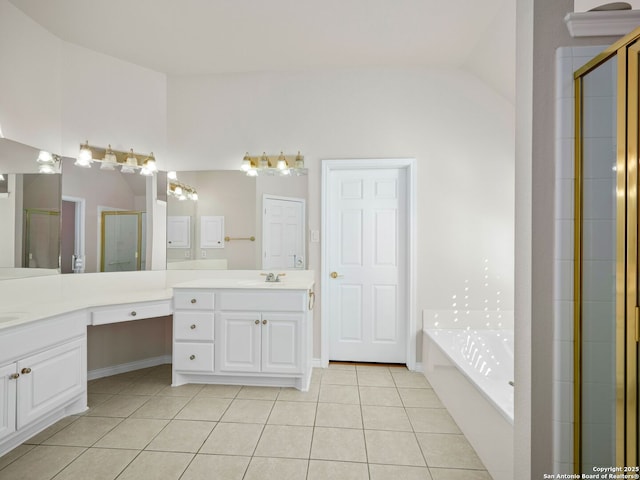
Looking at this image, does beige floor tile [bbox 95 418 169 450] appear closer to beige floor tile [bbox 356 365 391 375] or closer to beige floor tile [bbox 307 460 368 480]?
beige floor tile [bbox 307 460 368 480]

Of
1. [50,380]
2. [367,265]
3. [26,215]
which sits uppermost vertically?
[26,215]

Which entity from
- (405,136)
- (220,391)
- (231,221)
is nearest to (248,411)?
(220,391)

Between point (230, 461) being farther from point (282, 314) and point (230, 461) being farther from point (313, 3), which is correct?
point (313, 3)

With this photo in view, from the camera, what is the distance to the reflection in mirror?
8.70ft

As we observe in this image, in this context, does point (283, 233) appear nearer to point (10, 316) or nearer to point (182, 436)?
point (182, 436)

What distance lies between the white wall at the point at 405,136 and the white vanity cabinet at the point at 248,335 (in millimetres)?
559

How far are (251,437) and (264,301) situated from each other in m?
0.97

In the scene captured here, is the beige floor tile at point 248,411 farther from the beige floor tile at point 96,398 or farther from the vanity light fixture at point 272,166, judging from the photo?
the vanity light fixture at point 272,166

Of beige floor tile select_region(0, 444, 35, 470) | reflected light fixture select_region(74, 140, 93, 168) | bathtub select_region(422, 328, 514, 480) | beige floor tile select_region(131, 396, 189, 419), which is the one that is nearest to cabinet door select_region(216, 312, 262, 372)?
beige floor tile select_region(131, 396, 189, 419)

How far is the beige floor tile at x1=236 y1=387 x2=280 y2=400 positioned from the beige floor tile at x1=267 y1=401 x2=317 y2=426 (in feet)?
0.46

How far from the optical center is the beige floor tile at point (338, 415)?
215cm

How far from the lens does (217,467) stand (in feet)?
5.65

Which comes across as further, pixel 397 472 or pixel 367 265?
pixel 367 265

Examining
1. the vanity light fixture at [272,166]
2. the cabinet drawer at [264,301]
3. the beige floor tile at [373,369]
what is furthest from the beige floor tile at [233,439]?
the vanity light fixture at [272,166]
